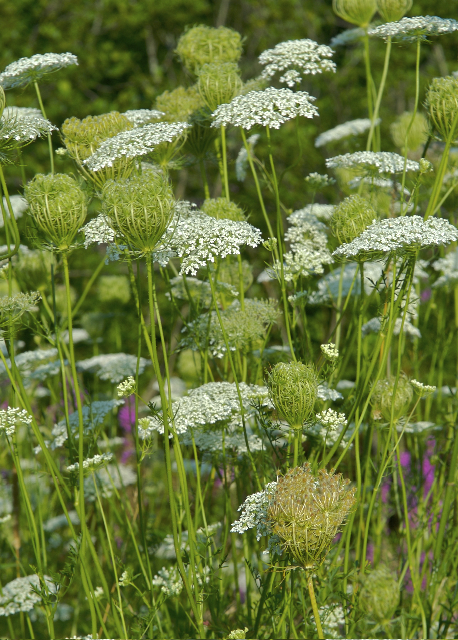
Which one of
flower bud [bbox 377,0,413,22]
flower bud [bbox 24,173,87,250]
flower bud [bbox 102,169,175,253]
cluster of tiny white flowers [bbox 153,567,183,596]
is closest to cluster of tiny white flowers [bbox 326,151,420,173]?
flower bud [bbox 377,0,413,22]

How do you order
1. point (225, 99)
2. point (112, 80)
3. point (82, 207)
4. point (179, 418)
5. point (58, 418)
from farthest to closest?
1. point (112, 80)
2. point (58, 418)
3. point (225, 99)
4. point (179, 418)
5. point (82, 207)

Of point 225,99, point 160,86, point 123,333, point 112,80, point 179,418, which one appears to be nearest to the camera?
point 179,418

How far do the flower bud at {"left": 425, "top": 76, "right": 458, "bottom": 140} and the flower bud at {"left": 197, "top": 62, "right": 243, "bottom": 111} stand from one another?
801mm

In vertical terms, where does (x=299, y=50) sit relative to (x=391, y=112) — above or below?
above

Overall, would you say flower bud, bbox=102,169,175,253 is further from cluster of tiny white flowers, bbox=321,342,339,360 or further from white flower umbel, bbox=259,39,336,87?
white flower umbel, bbox=259,39,336,87

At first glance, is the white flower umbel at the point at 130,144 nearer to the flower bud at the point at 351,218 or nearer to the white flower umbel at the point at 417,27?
the flower bud at the point at 351,218

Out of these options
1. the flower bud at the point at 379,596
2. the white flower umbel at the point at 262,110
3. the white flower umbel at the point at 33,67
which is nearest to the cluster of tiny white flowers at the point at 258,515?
the flower bud at the point at 379,596

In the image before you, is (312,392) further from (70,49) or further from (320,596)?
(70,49)

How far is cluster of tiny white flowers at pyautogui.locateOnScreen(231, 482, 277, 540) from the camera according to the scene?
175 cm

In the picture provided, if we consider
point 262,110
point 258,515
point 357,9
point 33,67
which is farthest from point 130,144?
point 357,9

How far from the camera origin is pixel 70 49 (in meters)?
7.10

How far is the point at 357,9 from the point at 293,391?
2178mm

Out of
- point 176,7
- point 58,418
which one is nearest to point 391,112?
point 176,7

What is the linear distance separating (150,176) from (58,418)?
1.80 meters
